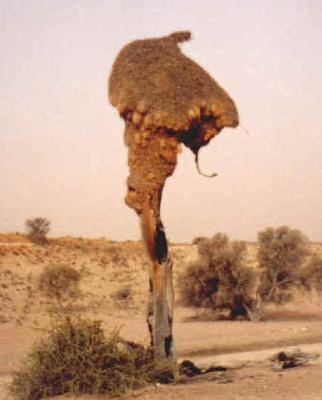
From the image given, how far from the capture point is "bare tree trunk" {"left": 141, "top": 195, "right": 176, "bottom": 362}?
9625 mm

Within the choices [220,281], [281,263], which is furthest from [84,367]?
[281,263]

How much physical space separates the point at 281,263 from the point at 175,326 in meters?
6.13

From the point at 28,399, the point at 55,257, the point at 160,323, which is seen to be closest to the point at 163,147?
the point at 160,323

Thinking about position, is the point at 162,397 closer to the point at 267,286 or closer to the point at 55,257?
the point at 267,286

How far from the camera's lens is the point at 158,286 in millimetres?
9742

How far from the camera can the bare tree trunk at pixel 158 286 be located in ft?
31.6

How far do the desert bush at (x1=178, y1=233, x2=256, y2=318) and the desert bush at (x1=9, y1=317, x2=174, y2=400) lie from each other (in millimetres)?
14859

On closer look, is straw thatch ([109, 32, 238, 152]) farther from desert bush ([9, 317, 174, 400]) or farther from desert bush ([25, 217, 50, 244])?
desert bush ([25, 217, 50, 244])

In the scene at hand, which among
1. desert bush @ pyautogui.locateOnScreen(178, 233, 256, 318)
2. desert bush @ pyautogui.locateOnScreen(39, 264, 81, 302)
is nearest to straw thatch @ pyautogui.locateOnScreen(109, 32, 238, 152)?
A: desert bush @ pyautogui.locateOnScreen(178, 233, 256, 318)

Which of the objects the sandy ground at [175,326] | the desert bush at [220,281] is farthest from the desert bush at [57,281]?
the desert bush at [220,281]

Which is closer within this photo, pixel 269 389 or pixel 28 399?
pixel 269 389

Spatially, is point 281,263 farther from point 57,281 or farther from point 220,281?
point 57,281

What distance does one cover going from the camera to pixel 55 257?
1715 inches

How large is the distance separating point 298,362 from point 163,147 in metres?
4.63
